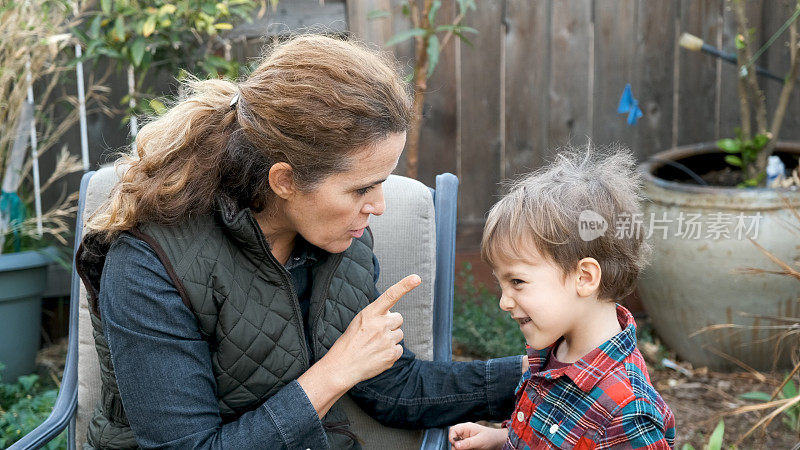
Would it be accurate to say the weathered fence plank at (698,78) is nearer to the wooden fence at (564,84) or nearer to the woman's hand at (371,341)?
the wooden fence at (564,84)

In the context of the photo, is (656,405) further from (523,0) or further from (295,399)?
(523,0)

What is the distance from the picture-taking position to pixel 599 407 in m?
1.42

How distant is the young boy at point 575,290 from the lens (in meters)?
1.44

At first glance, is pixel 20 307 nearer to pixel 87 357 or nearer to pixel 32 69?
pixel 32 69

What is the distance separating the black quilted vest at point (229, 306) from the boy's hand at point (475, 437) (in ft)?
1.28

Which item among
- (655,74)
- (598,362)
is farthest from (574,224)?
(655,74)

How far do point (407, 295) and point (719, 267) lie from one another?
1617 mm

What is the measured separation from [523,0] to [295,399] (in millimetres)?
2639

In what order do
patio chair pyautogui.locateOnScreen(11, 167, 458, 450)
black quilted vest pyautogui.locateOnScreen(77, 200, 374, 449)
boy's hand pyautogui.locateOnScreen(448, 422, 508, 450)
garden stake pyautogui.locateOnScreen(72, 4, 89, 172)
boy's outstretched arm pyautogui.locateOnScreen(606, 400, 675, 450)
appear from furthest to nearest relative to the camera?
1. garden stake pyautogui.locateOnScreen(72, 4, 89, 172)
2. patio chair pyautogui.locateOnScreen(11, 167, 458, 450)
3. boy's hand pyautogui.locateOnScreen(448, 422, 508, 450)
4. black quilted vest pyautogui.locateOnScreen(77, 200, 374, 449)
5. boy's outstretched arm pyautogui.locateOnScreen(606, 400, 675, 450)

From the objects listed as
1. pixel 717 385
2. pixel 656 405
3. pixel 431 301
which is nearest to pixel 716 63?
pixel 717 385

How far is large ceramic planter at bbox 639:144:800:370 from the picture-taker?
2945 millimetres

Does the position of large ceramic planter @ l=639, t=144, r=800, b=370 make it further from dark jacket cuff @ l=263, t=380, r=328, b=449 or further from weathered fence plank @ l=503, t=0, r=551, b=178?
dark jacket cuff @ l=263, t=380, r=328, b=449

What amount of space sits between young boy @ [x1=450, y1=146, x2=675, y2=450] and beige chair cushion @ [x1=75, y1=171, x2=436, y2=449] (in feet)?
1.13

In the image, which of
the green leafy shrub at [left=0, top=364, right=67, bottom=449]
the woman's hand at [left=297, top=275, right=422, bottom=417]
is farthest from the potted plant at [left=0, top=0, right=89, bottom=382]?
the woman's hand at [left=297, top=275, right=422, bottom=417]
